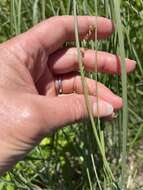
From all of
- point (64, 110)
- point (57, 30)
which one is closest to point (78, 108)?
point (64, 110)

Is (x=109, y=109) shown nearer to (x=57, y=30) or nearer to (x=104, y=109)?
(x=104, y=109)

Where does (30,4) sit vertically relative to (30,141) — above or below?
above

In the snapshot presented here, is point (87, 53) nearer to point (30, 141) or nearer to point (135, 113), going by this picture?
point (30, 141)

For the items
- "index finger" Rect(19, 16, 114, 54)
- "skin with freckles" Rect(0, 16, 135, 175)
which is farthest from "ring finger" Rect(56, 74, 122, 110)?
"index finger" Rect(19, 16, 114, 54)

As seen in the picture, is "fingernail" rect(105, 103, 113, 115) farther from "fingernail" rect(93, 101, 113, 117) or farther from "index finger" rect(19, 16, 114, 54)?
"index finger" rect(19, 16, 114, 54)

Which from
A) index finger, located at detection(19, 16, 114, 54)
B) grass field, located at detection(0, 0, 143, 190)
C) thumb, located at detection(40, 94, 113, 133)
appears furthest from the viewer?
grass field, located at detection(0, 0, 143, 190)

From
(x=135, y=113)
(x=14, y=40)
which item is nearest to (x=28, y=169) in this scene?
(x=135, y=113)

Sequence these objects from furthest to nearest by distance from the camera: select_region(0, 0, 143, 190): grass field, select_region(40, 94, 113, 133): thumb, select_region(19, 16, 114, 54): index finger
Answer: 1. select_region(0, 0, 143, 190): grass field
2. select_region(19, 16, 114, 54): index finger
3. select_region(40, 94, 113, 133): thumb

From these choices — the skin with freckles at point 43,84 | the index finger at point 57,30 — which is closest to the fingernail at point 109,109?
the skin with freckles at point 43,84
